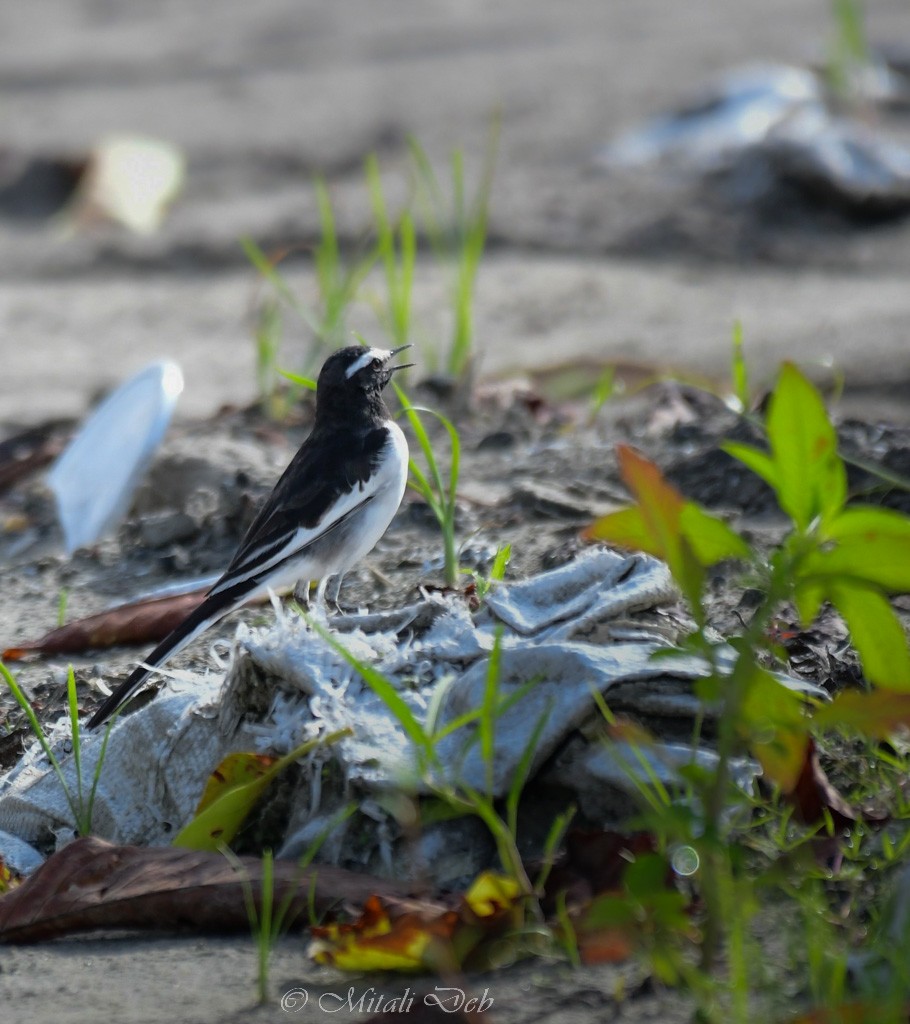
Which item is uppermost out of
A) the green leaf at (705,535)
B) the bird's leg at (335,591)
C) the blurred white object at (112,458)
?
the green leaf at (705,535)

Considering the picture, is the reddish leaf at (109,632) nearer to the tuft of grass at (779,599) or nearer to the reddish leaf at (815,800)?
the reddish leaf at (815,800)

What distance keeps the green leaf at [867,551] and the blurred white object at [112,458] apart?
125 inches

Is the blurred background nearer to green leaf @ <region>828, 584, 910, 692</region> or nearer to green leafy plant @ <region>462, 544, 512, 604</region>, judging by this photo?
green leafy plant @ <region>462, 544, 512, 604</region>

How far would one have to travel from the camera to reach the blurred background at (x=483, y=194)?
690 cm

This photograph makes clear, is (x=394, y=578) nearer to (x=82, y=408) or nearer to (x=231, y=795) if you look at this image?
(x=231, y=795)

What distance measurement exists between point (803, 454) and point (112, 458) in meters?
3.32

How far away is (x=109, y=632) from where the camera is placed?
145 inches

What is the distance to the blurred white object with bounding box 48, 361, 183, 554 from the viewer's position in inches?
188

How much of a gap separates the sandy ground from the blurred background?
0.03 meters

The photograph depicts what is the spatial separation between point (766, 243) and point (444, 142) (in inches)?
107

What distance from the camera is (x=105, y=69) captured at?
12.4 m

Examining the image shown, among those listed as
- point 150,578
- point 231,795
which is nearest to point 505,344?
point 150,578

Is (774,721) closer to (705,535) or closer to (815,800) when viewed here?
(705,535)

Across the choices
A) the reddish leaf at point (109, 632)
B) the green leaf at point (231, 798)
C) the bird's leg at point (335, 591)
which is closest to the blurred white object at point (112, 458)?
the reddish leaf at point (109, 632)
